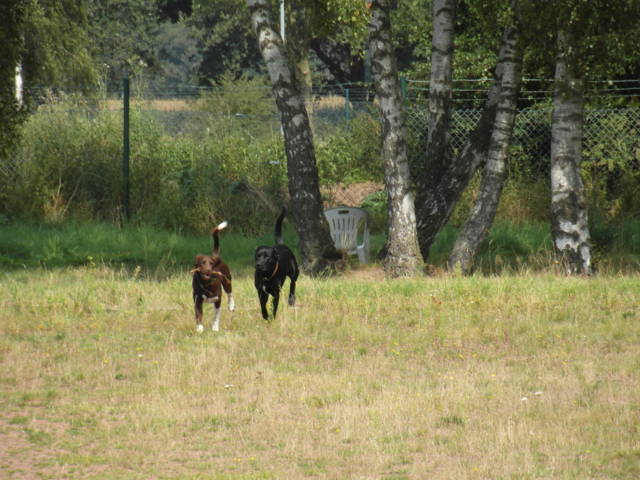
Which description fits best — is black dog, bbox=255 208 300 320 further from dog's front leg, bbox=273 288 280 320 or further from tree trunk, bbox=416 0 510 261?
tree trunk, bbox=416 0 510 261

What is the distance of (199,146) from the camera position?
795 inches

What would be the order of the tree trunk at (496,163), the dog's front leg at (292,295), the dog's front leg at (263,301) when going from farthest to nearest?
the tree trunk at (496,163)
the dog's front leg at (292,295)
the dog's front leg at (263,301)

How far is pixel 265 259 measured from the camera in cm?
1023

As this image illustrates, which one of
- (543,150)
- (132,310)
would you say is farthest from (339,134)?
(132,310)

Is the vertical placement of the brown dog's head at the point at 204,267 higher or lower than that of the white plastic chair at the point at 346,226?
higher

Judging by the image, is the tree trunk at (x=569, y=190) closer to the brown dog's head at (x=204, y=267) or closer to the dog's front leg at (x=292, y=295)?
the dog's front leg at (x=292, y=295)

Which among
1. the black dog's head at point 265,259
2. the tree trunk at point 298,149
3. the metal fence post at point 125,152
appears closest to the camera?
the black dog's head at point 265,259

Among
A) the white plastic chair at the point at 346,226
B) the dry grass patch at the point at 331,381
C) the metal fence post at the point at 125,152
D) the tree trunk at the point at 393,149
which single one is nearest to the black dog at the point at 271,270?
the dry grass patch at the point at 331,381

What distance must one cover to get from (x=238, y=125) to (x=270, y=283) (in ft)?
38.7

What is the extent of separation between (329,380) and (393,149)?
5.86 m

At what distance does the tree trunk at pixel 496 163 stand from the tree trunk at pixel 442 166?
484 mm

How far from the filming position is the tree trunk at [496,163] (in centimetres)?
1348

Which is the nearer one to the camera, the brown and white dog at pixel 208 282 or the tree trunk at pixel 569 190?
the brown and white dog at pixel 208 282

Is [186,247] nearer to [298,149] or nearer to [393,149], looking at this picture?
[298,149]
